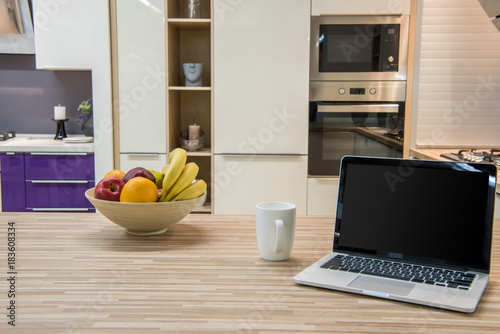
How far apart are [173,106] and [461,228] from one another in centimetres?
257

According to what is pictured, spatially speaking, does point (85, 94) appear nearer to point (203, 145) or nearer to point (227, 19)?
point (203, 145)

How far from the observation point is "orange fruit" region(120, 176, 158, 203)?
4.23 feet

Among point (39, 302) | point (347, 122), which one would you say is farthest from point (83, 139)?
point (39, 302)

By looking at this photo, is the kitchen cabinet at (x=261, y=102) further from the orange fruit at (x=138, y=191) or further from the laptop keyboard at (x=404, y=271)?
the laptop keyboard at (x=404, y=271)

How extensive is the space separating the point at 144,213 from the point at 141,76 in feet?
6.74

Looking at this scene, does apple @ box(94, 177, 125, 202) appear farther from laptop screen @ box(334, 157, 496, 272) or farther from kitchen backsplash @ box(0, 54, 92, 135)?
kitchen backsplash @ box(0, 54, 92, 135)

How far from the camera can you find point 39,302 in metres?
0.92

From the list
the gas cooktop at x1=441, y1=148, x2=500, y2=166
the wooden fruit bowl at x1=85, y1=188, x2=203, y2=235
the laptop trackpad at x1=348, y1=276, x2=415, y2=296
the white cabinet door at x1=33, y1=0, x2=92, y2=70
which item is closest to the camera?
the laptop trackpad at x1=348, y1=276, x2=415, y2=296

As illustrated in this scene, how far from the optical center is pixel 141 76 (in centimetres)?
318

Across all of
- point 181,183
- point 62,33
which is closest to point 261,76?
point 62,33

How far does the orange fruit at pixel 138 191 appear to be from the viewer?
129 centimetres

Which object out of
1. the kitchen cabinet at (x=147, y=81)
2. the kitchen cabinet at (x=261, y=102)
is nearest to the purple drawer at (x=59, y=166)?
the kitchen cabinet at (x=147, y=81)

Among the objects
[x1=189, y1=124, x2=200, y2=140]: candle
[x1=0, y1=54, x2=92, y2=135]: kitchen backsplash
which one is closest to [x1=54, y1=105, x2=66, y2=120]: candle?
[x1=0, y1=54, x2=92, y2=135]: kitchen backsplash

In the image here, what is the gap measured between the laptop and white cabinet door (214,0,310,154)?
6.67 feet
